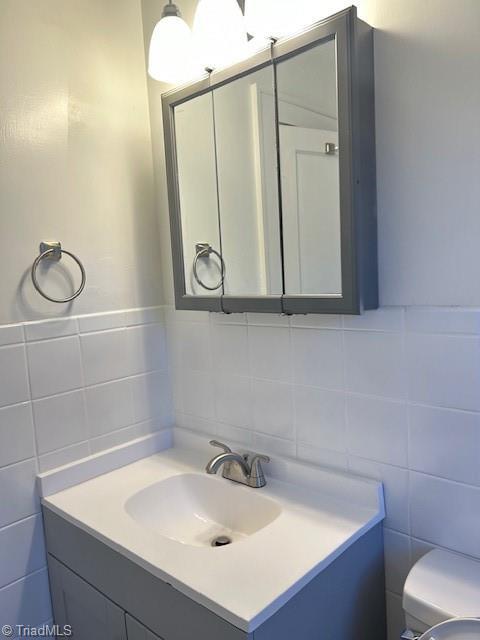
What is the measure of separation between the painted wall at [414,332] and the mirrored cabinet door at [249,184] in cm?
15

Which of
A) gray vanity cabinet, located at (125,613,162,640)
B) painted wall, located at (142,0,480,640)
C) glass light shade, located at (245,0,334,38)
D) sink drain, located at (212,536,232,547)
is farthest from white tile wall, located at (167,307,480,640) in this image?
glass light shade, located at (245,0,334,38)

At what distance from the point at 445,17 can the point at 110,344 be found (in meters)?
1.14

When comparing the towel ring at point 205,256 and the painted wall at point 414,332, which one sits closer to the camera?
the painted wall at point 414,332

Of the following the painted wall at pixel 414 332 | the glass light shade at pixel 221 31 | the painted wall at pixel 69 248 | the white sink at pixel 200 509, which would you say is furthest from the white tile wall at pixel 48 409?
the glass light shade at pixel 221 31

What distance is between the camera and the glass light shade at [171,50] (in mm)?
1237

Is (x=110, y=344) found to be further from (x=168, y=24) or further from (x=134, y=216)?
(x=168, y=24)

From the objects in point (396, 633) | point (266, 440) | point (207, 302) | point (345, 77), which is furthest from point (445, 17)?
point (396, 633)

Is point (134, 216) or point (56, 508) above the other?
point (134, 216)

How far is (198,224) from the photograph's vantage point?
1.36 meters

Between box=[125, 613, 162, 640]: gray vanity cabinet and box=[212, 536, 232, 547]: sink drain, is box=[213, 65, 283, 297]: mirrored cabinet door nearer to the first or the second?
box=[212, 536, 232, 547]: sink drain

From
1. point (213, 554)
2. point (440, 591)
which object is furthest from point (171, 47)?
point (440, 591)

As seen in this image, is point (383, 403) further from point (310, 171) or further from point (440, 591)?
point (310, 171)

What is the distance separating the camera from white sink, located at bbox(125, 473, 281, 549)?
1234 mm

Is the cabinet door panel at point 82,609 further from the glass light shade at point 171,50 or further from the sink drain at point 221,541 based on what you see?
the glass light shade at point 171,50
